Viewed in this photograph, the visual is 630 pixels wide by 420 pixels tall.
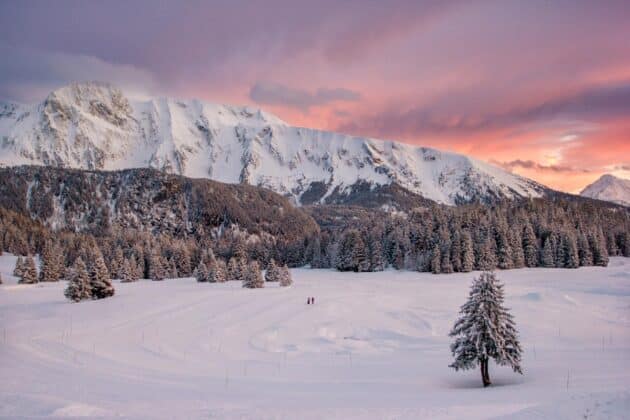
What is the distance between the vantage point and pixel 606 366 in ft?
94.8

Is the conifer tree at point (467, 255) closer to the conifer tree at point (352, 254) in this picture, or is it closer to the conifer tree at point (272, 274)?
the conifer tree at point (352, 254)

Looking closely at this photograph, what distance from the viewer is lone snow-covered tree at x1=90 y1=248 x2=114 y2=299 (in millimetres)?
64375

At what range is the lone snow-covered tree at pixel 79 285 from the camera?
61.5m

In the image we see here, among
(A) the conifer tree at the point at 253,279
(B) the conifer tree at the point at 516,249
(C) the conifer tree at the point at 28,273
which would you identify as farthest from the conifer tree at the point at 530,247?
(C) the conifer tree at the point at 28,273

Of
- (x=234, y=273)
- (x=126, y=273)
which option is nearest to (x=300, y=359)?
(x=234, y=273)

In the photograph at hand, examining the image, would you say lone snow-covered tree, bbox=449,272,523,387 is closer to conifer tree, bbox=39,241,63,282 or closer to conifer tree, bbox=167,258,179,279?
conifer tree, bbox=167,258,179,279

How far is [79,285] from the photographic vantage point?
61875 mm

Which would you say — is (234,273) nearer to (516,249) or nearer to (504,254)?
(504,254)

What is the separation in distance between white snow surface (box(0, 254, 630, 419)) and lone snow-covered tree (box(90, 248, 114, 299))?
4.42 meters

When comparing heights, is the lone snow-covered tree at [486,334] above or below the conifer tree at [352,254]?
below

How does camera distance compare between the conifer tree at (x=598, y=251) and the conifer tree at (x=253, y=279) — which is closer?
the conifer tree at (x=253, y=279)

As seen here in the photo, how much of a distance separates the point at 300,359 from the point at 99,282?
144 ft

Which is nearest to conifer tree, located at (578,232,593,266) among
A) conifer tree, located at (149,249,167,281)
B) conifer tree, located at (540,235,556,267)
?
conifer tree, located at (540,235,556,267)

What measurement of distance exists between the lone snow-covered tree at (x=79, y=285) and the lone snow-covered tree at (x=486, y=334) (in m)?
54.2
